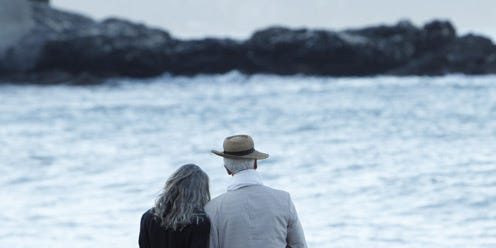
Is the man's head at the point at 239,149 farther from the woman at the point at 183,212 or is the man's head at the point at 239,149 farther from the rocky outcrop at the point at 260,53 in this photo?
the rocky outcrop at the point at 260,53

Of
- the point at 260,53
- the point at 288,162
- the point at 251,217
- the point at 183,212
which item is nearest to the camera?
the point at 183,212

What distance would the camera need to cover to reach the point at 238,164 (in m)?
3.74

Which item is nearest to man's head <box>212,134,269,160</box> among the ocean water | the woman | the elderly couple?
the elderly couple

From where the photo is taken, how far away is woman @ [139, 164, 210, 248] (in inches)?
144

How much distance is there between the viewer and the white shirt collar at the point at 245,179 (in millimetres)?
3725

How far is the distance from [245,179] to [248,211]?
0.41 ft

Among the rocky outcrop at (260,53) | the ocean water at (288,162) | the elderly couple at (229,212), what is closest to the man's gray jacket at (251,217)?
the elderly couple at (229,212)

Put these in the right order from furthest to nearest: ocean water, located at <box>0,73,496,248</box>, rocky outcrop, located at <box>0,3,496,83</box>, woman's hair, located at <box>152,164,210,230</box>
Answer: rocky outcrop, located at <box>0,3,496,83</box>, ocean water, located at <box>0,73,496,248</box>, woman's hair, located at <box>152,164,210,230</box>

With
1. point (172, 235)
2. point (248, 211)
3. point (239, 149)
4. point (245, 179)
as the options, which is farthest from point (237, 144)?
point (172, 235)

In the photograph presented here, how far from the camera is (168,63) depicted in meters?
63.7

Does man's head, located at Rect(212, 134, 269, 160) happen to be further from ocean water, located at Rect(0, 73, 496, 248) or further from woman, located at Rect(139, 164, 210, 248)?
ocean water, located at Rect(0, 73, 496, 248)

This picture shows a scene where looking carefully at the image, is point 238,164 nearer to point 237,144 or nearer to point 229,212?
point 237,144

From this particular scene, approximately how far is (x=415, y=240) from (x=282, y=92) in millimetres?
33448

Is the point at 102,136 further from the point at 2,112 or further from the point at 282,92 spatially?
the point at 282,92
